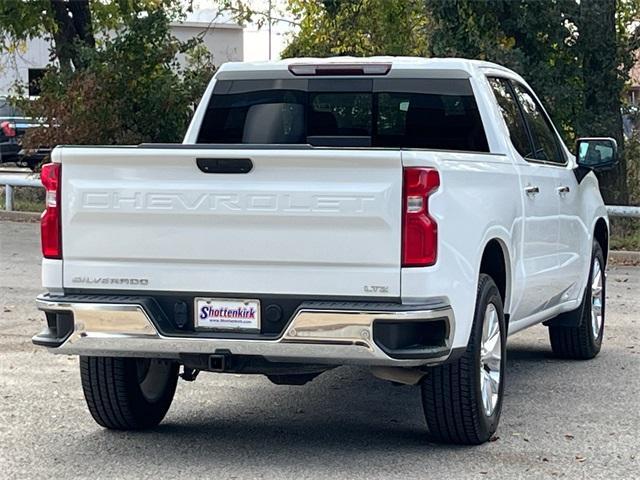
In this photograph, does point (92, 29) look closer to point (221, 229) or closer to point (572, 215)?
point (572, 215)

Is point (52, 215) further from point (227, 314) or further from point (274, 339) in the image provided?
point (274, 339)

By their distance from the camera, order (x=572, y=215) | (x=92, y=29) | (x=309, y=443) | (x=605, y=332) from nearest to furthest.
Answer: (x=309, y=443)
(x=572, y=215)
(x=605, y=332)
(x=92, y=29)

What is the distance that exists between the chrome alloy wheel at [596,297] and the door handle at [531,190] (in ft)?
6.01

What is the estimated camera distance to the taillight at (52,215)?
648cm

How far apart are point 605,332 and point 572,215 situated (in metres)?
2.48

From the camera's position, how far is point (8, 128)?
29.6 meters

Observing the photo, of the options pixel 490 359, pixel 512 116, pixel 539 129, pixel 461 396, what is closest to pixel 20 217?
pixel 539 129

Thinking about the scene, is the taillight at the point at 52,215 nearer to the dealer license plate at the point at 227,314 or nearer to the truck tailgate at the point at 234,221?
the truck tailgate at the point at 234,221

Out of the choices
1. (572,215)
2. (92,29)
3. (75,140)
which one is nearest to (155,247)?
(572,215)

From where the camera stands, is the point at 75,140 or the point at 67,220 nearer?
the point at 67,220

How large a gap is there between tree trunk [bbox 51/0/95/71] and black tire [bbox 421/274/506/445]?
52.1 ft

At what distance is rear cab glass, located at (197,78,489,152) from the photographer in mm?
8398

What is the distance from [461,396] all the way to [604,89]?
12.9m

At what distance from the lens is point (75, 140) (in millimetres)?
19734
